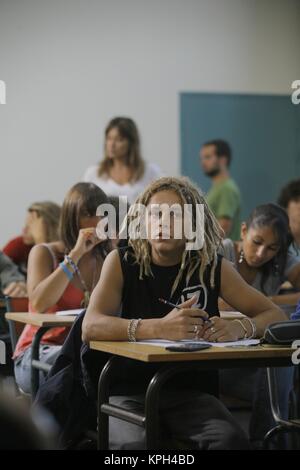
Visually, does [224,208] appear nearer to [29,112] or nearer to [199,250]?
[29,112]

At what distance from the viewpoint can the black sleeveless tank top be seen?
2.46 meters

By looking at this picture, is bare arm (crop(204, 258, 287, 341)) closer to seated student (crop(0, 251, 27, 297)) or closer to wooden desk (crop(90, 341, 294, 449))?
wooden desk (crop(90, 341, 294, 449))

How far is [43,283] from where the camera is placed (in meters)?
3.48

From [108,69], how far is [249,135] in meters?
1.46

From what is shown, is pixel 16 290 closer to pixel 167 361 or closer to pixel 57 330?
Result: pixel 57 330

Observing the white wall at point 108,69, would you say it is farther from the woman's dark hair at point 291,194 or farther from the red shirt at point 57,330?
the red shirt at point 57,330

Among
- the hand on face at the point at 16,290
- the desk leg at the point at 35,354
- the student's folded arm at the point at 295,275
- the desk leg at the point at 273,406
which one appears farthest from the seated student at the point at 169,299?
the hand on face at the point at 16,290

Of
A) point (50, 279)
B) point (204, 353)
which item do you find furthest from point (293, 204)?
point (204, 353)

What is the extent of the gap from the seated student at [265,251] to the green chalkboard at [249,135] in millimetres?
4033

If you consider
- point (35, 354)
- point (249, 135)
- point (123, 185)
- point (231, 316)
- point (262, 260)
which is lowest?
point (35, 354)

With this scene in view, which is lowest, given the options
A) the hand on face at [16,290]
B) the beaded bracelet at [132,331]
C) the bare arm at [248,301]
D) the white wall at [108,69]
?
the hand on face at [16,290]

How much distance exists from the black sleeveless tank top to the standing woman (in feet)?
11.2

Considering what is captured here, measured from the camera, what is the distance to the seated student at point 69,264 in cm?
348

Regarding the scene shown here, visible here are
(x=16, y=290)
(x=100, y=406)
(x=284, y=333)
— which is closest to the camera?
(x=284, y=333)
